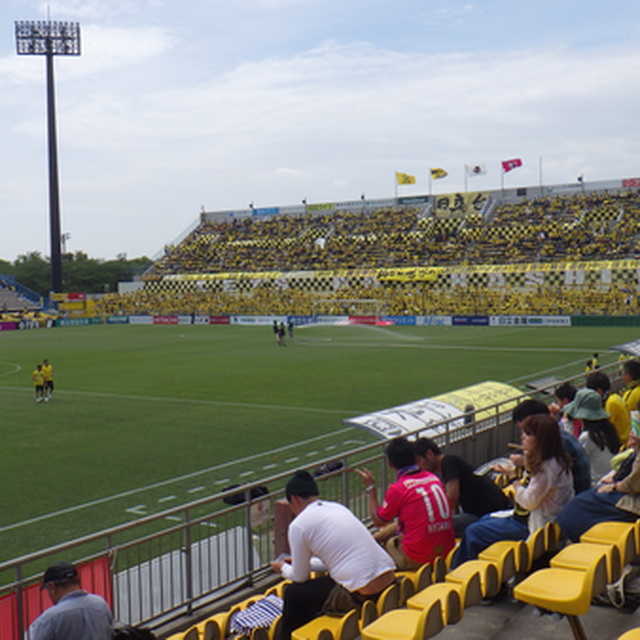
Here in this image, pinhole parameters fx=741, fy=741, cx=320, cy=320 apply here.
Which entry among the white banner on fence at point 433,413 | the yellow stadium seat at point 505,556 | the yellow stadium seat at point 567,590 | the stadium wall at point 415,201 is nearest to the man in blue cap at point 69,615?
the yellow stadium seat at point 567,590

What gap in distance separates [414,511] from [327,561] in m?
1.15

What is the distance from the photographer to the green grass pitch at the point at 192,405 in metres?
14.0

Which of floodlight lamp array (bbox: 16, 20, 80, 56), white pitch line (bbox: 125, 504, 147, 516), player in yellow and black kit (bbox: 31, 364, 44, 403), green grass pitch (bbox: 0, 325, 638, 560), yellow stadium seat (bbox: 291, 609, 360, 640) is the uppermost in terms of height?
floodlight lamp array (bbox: 16, 20, 80, 56)

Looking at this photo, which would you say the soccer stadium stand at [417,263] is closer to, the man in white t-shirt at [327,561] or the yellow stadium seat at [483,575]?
the yellow stadium seat at [483,575]

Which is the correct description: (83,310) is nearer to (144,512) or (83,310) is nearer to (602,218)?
(602,218)

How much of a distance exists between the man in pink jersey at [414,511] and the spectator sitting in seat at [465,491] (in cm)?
53

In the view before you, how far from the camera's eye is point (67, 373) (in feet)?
109

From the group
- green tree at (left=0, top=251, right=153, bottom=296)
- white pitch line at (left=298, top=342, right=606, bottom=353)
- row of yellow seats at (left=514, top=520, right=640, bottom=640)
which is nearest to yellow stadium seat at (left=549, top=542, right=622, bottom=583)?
row of yellow seats at (left=514, top=520, right=640, bottom=640)

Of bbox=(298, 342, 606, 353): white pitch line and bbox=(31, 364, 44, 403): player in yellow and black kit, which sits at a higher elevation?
bbox=(31, 364, 44, 403): player in yellow and black kit

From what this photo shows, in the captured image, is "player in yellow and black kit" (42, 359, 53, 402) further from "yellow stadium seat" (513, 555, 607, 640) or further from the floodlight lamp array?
the floodlight lamp array

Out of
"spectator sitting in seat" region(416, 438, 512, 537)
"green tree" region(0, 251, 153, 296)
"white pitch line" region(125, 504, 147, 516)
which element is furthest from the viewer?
"green tree" region(0, 251, 153, 296)

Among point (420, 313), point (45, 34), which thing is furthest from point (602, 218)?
point (45, 34)

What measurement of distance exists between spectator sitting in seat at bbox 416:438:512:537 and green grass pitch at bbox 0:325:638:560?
5199 millimetres

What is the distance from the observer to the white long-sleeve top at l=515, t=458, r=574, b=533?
618cm
